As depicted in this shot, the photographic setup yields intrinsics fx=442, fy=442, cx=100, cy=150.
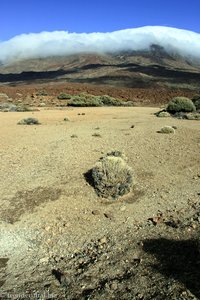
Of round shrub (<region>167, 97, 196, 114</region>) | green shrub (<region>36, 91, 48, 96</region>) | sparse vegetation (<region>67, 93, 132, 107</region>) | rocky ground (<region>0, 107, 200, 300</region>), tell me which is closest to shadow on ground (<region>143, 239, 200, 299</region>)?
rocky ground (<region>0, 107, 200, 300</region>)

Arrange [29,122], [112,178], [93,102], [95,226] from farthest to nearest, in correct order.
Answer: [93,102] → [29,122] → [112,178] → [95,226]

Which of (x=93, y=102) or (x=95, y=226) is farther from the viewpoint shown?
(x=93, y=102)

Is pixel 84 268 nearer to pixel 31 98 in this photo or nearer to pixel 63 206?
pixel 63 206

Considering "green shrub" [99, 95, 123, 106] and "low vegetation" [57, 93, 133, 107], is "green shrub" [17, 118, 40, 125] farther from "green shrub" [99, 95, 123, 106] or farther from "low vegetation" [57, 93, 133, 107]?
"green shrub" [99, 95, 123, 106]

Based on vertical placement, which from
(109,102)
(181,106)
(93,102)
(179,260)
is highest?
(179,260)

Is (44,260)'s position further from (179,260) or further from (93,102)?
(93,102)

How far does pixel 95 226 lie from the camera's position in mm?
8539

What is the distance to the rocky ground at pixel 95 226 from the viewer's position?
20.6 ft

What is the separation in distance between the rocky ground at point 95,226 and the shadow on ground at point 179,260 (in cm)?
1

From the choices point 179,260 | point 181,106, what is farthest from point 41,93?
point 179,260

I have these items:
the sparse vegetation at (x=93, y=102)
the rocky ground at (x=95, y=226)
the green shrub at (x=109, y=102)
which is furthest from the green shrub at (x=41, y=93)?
the rocky ground at (x=95, y=226)

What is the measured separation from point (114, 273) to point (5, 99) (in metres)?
35.8

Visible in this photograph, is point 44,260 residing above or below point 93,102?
above

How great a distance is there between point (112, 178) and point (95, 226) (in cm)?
183
